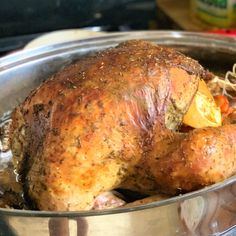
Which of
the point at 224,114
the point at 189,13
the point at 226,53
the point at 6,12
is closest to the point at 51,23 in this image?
the point at 6,12

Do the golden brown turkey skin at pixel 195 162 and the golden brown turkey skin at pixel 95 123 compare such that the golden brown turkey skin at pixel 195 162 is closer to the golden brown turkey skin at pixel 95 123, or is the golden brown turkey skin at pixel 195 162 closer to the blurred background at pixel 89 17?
the golden brown turkey skin at pixel 95 123

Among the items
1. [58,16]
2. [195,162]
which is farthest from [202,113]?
[58,16]

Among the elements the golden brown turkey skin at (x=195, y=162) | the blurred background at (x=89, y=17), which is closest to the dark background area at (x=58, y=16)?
the blurred background at (x=89, y=17)

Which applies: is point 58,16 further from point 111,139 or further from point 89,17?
point 111,139

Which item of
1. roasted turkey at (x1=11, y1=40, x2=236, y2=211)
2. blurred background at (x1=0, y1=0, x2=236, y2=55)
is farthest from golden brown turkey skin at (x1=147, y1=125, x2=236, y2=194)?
blurred background at (x1=0, y1=0, x2=236, y2=55)

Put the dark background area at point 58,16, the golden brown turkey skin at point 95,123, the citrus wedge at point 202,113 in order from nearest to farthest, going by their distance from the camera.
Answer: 1. the golden brown turkey skin at point 95,123
2. the citrus wedge at point 202,113
3. the dark background area at point 58,16

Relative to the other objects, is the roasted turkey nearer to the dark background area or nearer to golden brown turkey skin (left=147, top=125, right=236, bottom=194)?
golden brown turkey skin (left=147, top=125, right=236, bottom=194)

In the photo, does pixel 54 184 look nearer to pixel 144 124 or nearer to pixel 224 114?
pixel 144 124
